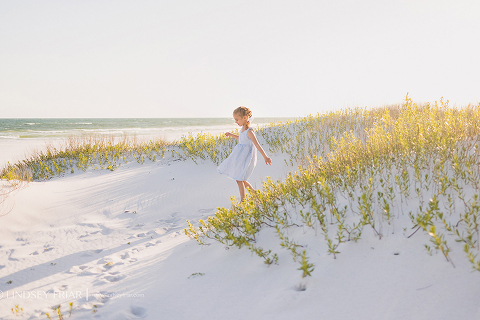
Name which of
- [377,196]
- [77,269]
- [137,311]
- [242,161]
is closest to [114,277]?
[77,269]

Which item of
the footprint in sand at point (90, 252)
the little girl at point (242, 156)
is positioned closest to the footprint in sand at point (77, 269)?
the footprint in sand at point (90, 252)

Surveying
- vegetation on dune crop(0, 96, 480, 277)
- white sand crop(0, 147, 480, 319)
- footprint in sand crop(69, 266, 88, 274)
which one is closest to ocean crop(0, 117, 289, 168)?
white sand crop(0, 147, 480, 319)

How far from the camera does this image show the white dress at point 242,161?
484 cm

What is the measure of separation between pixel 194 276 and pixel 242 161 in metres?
2.42

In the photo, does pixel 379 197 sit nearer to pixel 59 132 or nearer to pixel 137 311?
pixel 137 311

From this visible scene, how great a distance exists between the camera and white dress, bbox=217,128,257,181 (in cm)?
484

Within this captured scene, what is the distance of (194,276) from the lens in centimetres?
282

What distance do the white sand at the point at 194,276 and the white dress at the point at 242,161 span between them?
107 cm

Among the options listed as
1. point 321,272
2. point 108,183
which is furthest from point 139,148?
point 321,272

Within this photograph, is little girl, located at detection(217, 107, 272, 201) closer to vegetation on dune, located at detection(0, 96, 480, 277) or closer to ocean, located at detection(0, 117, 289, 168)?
vegetation on dune, located at detection(0, 96, 480, 277)

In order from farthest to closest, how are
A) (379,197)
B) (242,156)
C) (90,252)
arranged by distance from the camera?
(242,156) → (90,252) → (379,197)

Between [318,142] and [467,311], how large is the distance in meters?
6.62

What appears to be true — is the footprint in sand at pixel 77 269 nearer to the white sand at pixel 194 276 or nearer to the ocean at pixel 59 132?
the white sand at pixel 194 276

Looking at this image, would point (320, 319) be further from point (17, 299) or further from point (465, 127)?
point (465, 127)
